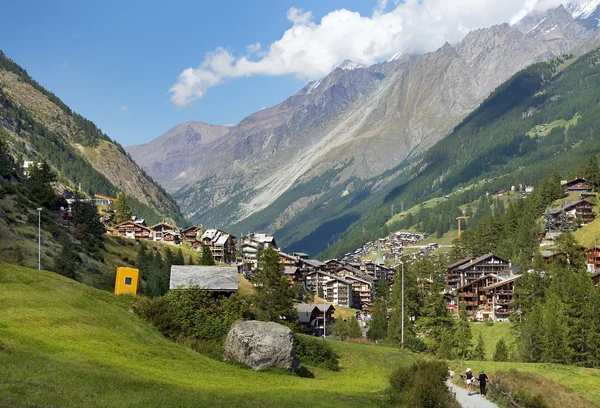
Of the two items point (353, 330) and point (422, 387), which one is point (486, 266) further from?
point (422, 387)

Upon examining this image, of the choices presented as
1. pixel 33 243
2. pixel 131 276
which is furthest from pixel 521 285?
pixel 33 243

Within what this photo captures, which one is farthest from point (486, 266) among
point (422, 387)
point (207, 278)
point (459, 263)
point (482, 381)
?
point (422, 387)

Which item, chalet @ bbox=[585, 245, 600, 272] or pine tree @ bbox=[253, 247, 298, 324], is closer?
pine tree @ bbox=[253, 247, 298, 324]

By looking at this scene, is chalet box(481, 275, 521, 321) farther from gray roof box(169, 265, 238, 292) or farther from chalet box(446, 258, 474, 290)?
gray roof box(169, 265, 238, 292)

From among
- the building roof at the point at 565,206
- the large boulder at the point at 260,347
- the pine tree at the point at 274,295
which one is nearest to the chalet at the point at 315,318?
the pine tree at the point at 274,295

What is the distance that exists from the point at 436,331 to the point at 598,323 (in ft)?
76.2

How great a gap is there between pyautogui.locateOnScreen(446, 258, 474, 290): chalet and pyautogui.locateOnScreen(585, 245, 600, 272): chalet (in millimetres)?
36694

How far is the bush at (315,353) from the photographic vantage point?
2375 inches

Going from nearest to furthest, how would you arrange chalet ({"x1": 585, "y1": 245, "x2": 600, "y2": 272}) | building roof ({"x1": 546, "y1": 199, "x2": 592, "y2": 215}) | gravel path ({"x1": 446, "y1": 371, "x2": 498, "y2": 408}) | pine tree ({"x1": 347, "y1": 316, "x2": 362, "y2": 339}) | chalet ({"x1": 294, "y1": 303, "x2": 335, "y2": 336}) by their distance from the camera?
1. gravel path ({"x1": 446, "y1": 371, "x2": 498, "y2": 408})
2. pine tree ({"x1": 347, "y1": 316, "x2": 362, "y2": 339})
3. chalet ({"x1": 294, "y1": 303, "x2": 335, "y2": 336})
4. chalet ({"x1": 585, "y1": 245, "x2": 600, "y2": 272})
5. building roof ({"x1": 546, "y1": 199, "x2": 592, "y2": 215})

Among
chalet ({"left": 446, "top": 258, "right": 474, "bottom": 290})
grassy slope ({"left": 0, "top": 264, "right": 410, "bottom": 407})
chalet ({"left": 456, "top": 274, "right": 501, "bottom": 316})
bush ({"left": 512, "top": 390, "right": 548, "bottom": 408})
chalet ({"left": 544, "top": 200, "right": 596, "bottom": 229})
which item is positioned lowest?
bush ({"left": 512, "top": 390, "right": 548, "bottom": 408})

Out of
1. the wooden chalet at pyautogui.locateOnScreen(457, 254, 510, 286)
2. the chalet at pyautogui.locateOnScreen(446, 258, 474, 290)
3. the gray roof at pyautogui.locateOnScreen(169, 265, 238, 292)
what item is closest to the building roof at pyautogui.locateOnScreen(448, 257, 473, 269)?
the chalet at pyautogui.locateOnScreen(446, 258, 474, 290)

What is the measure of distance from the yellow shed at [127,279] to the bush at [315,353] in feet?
72.0

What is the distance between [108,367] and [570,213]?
6799 inches

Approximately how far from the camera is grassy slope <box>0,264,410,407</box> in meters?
30.8
